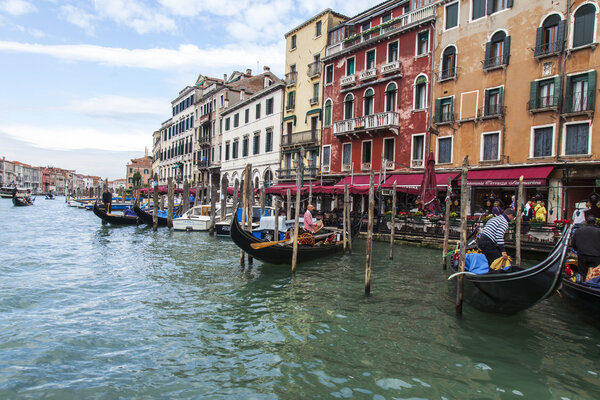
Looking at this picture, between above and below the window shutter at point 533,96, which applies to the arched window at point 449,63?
above

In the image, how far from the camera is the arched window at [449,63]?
16516mm

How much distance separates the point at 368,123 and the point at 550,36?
807 centimetres

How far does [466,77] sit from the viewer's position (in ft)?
52.5

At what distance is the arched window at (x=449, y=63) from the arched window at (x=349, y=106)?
5.34 meters

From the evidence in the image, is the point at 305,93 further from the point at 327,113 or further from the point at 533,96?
the point at 533,96

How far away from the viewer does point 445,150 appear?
1669 centimetres

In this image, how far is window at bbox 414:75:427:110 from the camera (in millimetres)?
17609

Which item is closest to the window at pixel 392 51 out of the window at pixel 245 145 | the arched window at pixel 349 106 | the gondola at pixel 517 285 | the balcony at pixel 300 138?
the arched window at pixel 349 106

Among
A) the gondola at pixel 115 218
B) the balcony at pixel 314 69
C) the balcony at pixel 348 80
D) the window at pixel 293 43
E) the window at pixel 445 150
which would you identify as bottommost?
the gondola at pixel 115 218

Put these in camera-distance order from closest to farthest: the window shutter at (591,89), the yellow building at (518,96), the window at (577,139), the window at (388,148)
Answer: the window shutter at (591,89), the window at (577,139), the yellow building at (518,96), the window at (388,148)

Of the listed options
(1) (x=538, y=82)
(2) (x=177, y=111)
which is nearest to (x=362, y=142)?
(1) (x=538, y=82)

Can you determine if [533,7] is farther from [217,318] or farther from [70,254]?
[70,254]

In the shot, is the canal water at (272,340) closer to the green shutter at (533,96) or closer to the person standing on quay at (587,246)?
the person standing on quay at (587,246)

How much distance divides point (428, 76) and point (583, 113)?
6.47 m
